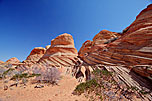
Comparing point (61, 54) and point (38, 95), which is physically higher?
point (61, 54)

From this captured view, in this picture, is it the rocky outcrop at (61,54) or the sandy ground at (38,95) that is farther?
the rocky outcrop at (61,54)

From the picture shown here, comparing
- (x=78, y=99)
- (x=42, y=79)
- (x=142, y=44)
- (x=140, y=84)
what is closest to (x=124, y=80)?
(x=140, y=84)

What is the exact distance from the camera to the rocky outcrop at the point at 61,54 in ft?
42.3

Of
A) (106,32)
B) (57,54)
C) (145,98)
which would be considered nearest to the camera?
(145,98)

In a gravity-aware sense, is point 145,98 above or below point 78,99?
below

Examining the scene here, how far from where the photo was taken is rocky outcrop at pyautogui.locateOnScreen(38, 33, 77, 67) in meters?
12.9

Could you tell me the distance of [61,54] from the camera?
563 inches

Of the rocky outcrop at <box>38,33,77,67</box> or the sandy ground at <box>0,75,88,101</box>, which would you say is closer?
the sandy ground at <box>0,75,88,101</box>

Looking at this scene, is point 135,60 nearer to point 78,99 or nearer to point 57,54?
point 78,99

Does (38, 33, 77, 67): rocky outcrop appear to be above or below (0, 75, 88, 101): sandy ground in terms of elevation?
above

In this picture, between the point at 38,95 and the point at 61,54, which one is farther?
the point at 61,54

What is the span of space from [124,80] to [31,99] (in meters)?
7.08

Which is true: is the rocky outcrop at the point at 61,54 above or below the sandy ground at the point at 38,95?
above

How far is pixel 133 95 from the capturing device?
3.85 metres
